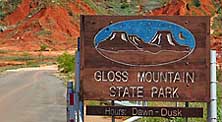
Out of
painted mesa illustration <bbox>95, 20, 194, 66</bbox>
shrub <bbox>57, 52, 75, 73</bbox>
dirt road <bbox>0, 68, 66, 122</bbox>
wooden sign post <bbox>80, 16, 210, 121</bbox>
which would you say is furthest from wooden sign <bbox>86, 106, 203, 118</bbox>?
shrub <bbox>57, 52, 75, 73</bbox>

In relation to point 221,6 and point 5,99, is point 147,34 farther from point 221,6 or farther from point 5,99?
point 221,6

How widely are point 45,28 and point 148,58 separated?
94787 millimetres

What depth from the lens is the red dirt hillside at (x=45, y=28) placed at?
102m

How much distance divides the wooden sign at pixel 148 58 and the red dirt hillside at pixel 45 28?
286ft

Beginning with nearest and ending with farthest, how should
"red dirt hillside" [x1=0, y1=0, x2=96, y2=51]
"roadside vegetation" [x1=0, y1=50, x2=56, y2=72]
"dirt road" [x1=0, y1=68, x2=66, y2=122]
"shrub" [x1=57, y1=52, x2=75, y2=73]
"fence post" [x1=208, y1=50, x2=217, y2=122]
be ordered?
"fence post" [x1=208, y1=50, x2=217, y2=122] < "dirt road" [x1=0, y1=68, x2=66, y2=122] < "shrub" [x1=57, y1=52, x2=75, y2=73] < "roadside vegetation" [x1=0, y1=50, x2=56, y2=72] < "red dirt hillside" [x1=0, y1=0, x2=96, y2=51]

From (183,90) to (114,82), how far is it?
1066 mm

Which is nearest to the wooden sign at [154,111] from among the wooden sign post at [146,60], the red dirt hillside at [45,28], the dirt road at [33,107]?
the wooden sign post at [146,60]

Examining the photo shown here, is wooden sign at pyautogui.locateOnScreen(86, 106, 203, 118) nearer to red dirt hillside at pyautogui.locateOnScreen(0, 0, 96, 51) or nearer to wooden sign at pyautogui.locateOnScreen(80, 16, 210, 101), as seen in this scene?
wooden sign at pyautogui.locateOnScreen(80, 16, 210, 101)

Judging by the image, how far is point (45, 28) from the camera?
104m

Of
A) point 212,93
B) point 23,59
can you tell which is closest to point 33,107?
point 212,93

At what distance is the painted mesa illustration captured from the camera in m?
9.65

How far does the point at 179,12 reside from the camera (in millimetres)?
98875

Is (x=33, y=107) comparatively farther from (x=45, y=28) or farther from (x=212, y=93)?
(x=45, y=28)

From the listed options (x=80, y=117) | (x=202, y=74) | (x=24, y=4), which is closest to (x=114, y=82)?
(x=80, y=117)
